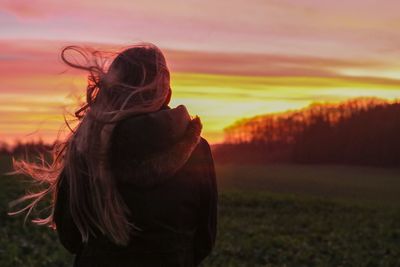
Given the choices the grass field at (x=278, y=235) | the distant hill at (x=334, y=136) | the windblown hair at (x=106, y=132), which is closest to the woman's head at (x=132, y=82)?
the windblown hair at (x=106, y=132)

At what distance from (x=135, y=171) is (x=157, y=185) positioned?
123mm

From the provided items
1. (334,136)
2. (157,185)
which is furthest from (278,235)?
(334,136)

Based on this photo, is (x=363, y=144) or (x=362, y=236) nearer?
(x=362, y=236)

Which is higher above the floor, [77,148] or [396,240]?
[77,148]

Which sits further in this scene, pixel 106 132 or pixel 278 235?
pixel 278 235

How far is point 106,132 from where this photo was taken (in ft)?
10.00

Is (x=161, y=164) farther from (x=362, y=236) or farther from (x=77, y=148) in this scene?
(x=362, y=236)

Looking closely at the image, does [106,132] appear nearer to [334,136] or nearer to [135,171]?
[135,171]

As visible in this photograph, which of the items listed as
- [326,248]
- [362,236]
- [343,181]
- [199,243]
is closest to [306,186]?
[343,181]

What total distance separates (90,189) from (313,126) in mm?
69899

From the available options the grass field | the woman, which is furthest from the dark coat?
the grass field

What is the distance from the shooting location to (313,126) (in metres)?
71.9

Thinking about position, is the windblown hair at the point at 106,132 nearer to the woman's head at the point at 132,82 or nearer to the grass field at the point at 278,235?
the woman's head at the point at 132,82

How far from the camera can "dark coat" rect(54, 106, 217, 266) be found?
3.05 meters
